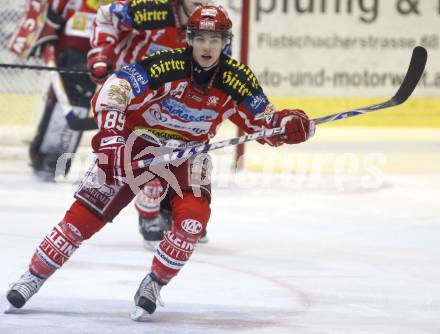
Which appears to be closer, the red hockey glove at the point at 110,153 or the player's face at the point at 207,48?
the red hockey glove at the point at 110,153

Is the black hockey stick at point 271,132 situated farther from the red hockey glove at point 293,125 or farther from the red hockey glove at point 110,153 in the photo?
the red hockey glove at point 110,153

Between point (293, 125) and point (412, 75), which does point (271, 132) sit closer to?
point (293, 125)

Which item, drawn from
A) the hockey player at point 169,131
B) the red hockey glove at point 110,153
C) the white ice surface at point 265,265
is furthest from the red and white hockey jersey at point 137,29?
the red hockey glove at point 110,153

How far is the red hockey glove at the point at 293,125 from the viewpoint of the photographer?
3.84 metres

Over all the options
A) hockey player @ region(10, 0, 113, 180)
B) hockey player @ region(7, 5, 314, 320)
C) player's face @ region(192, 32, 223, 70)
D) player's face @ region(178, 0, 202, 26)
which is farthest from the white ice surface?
player's face @ region(178, 0, 202, 26)

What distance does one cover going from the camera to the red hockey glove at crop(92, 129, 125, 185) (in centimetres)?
362

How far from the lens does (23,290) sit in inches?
147

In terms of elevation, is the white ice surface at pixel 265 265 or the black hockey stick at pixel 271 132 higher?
the black hockey stick at pixel 271 132

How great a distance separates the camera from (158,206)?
5250mm

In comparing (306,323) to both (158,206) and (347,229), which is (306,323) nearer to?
(158,206)

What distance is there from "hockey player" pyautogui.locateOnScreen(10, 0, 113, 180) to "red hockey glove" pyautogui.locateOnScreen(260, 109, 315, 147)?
364 cm

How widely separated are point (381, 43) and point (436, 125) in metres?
0.79

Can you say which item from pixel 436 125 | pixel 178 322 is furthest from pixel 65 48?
pixel 178 322

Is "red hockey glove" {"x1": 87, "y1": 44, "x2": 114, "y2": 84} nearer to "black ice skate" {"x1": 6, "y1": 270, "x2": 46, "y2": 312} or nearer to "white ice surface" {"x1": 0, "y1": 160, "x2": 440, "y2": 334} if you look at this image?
"white ice surface" {"x1": 0, "y1": 160, "x2": 440, "y2": 334}
